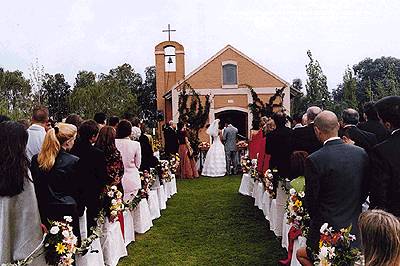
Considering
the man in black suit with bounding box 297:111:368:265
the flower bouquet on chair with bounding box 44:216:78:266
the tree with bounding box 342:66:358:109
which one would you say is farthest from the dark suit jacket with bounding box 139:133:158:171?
the tree with bounding box 342:66:358:109

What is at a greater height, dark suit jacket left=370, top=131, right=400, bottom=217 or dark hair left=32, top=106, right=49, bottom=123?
dark hair left=32, top=106, right=49, bottom=123

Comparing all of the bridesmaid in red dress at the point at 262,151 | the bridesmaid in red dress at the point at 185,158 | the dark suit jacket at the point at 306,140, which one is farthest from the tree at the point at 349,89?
the dark suit jacket at the point at 306,140

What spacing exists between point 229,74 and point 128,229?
67.1 feet

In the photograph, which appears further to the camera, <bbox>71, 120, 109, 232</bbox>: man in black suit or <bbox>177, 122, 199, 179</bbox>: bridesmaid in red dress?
<bbox>177, 122, 199, 179</bbox>: bridesmaid in red dress

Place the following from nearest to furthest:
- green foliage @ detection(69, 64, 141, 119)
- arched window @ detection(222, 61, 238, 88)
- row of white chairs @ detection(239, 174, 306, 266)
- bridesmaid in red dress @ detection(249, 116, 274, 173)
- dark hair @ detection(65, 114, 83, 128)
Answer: dark hair @ detection(65, 114, 83, 128) < row of white chairs @ detection(239, 174, 306, 266) < bridesmaid in red dress @ detection(249, 116, 274, 173) < arched window @ detection(222, 61, 238, 88) < green foliage @ detection(69, 64, 141, 119)

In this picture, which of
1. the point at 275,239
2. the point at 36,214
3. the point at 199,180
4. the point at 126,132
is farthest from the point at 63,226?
the point at 199,180

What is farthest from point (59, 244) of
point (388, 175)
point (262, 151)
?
point (262, 151)

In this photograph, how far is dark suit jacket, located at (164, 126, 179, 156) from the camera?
54.9 feet

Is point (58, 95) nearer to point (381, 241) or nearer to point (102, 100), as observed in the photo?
point (102, 100)

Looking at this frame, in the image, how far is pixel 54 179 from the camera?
532cm

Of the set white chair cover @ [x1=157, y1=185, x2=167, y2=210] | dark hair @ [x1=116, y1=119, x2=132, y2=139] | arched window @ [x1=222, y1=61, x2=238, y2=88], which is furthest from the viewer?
arched window @ [x1=222, y1=61, x2=238, y2=88]

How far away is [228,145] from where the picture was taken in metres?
18.6

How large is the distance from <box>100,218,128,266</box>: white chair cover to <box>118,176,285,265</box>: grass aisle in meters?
Result: 0.26

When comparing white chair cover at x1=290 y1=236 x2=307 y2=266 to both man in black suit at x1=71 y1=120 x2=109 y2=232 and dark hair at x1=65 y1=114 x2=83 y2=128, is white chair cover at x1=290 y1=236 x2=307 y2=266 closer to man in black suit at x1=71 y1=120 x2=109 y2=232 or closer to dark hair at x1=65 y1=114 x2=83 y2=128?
man in black suit at x1=71 y1=120 x2=109 y2=232
